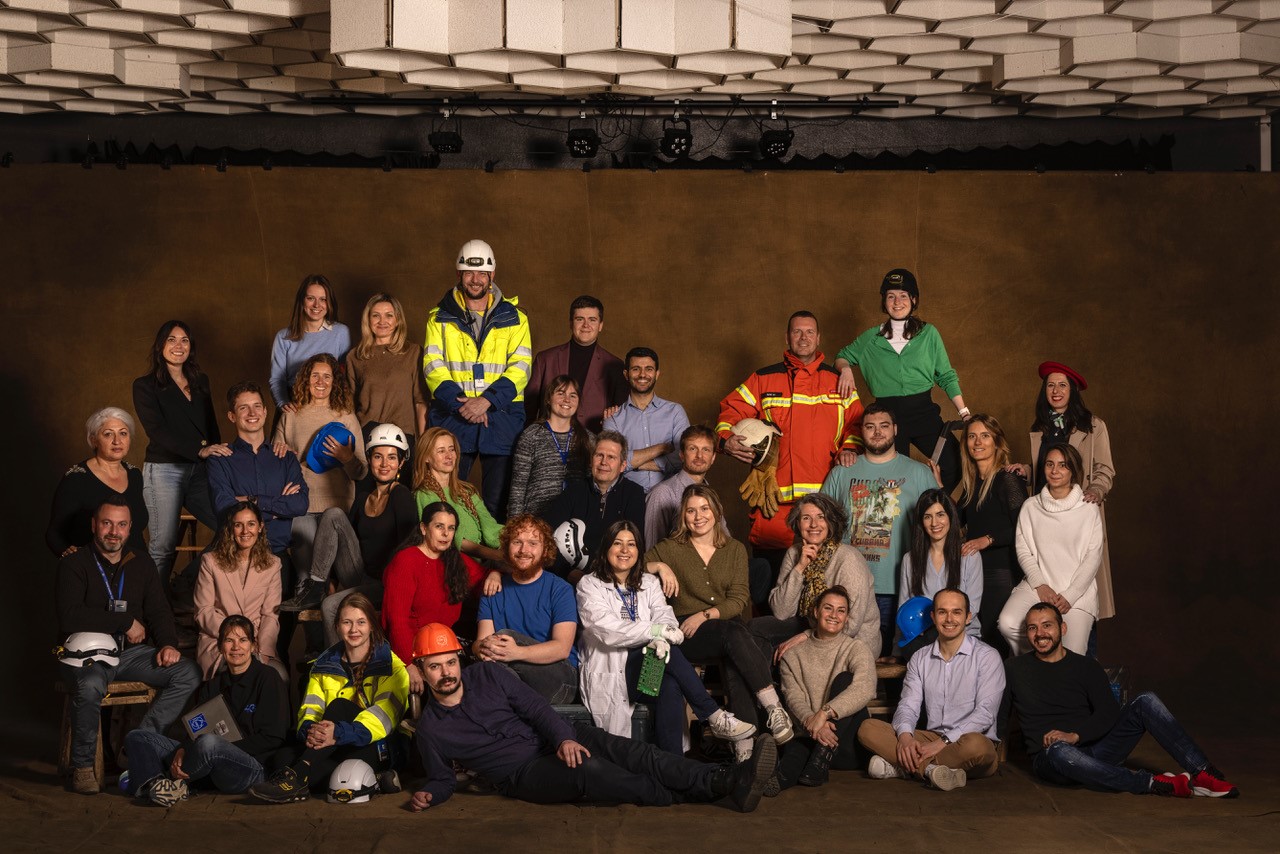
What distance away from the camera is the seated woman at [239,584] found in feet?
17.1

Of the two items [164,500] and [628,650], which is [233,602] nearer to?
[164,500]

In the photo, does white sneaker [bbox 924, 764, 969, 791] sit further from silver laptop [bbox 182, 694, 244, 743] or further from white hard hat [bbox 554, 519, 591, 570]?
silver laptop [bbox 182, 694, 244, 743]

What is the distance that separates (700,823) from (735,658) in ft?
2.41

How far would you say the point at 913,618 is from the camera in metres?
5.47

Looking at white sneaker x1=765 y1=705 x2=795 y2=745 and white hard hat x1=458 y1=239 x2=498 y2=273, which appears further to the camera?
white hard hat x1=458 y1=239 x2=498 y2=273

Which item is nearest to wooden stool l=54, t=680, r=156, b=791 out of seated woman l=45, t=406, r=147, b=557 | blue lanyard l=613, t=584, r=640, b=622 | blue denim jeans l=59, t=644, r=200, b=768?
blue denim jeans l=59, t=644, r=200, b=768

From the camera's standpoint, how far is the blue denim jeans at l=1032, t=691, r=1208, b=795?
4.90m

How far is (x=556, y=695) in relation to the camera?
5.06 m

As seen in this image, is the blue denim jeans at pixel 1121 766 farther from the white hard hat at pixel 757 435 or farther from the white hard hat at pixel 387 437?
the white hard hat at pixel 387 437

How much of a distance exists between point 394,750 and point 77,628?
1.31 metres

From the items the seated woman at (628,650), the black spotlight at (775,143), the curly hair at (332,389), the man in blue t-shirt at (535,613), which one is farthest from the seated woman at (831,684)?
the black spotlight at (775,143)

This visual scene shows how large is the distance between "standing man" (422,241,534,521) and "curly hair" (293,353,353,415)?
0.36 meters

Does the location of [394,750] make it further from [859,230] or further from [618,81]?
[859,230]

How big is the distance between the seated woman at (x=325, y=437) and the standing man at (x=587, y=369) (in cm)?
85
